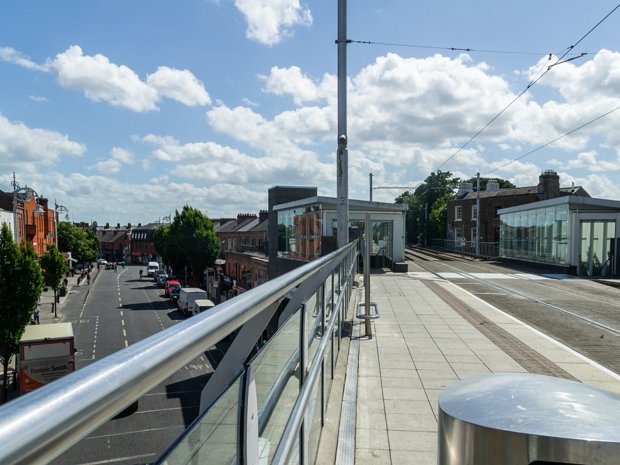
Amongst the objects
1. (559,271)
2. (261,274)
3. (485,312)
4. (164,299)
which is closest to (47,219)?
(164,299)

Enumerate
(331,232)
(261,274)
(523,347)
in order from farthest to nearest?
(261,274), (331,232), (523,347)

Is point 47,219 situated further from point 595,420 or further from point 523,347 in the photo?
point 595,420

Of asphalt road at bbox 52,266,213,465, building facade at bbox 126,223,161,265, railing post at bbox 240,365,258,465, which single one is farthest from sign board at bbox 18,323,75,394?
building facade at bbox 126,223,161,265

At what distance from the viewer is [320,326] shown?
177 inches

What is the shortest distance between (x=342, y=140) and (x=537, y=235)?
21.6 metres

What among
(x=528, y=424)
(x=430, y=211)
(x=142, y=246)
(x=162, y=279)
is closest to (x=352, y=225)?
(x=528, y=424)

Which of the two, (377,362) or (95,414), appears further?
(377,362)

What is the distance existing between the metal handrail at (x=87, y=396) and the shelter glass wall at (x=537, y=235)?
27.8 meters

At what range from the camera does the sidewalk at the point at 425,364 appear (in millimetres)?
4676

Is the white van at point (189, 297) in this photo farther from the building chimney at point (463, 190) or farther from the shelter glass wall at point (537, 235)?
the building chimney at point (463, 190)

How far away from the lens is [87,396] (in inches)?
26.0

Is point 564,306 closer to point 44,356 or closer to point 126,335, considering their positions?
point 44,356

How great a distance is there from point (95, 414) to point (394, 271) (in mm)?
24464

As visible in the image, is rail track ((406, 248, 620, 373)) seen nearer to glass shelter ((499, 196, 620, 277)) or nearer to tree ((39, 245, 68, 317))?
glass shelter ((499, 196, 620, 277))
